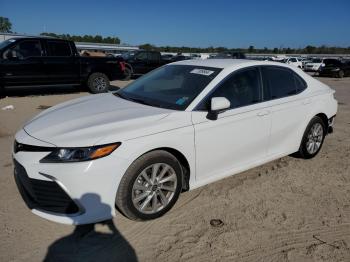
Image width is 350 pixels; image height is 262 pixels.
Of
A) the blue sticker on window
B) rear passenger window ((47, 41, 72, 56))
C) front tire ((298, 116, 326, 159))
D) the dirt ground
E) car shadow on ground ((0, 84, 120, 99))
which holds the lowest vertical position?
car shadow on ground ((0, 84, 120, 99))

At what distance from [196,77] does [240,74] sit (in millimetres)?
562

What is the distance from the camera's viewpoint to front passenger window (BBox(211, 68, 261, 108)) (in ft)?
13.9

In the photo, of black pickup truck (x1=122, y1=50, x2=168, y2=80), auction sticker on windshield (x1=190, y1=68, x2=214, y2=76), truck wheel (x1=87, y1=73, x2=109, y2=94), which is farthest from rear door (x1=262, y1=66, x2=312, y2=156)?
black pickup truck (x1=122, y1=50, x2=168, y2=80)

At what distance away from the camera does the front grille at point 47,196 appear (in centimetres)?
319

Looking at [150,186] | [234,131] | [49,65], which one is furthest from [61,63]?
[150,186]

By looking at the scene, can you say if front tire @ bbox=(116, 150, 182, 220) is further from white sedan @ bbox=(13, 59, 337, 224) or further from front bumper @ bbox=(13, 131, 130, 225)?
front bumper @ bbox=(13, 131, 130, 225)

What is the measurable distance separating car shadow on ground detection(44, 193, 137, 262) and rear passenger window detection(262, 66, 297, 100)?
2.60 meters

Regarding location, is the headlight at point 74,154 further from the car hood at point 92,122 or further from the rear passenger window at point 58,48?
the rear passenger window at point 58,48

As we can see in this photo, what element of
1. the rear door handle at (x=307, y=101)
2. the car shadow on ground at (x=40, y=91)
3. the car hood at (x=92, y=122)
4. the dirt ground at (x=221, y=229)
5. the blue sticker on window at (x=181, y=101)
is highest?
the blue sticker on window at (x=181, y=101)

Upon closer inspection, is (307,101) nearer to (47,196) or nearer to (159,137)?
(159,137)

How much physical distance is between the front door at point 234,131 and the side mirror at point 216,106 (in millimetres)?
65

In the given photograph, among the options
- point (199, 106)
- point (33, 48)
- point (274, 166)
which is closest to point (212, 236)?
point (199, 106)

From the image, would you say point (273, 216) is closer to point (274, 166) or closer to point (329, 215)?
point (329, 215)

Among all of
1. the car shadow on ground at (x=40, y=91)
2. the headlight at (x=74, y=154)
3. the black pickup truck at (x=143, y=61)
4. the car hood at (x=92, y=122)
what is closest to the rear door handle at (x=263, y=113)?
the car hood at (x=92, y=122)
